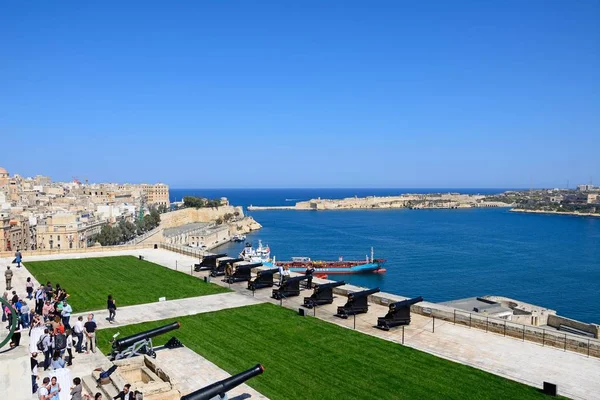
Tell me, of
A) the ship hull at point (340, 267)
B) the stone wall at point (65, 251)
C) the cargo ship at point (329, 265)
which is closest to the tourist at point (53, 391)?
the stone wall at point (65, 251)

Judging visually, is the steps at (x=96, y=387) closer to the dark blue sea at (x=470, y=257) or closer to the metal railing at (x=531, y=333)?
the metal railing at (x=531, y=333)

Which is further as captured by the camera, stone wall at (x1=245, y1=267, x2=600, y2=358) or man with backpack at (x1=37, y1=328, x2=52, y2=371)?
stone wall at (x1=245, y1=267, x2=600, y2=358)

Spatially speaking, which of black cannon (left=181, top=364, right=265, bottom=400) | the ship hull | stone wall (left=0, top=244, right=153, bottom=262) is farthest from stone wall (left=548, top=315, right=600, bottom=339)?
the ship hull

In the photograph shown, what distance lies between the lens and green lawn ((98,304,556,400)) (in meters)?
9.70

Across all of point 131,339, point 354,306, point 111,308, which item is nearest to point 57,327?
point 131,339

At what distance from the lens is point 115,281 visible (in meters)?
21.0

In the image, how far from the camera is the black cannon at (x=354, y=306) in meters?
15.0

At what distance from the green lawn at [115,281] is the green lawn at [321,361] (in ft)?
12.0

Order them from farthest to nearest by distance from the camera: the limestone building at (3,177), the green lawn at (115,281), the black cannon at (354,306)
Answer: the limestone building at (3,177), the green lawn at (115,281), the black cannon at (354,306)

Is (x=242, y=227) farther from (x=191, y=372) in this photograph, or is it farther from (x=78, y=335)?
(x=191, y=372)

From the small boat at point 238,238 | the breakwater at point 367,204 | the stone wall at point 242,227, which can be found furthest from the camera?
the breakwater at point 367,204

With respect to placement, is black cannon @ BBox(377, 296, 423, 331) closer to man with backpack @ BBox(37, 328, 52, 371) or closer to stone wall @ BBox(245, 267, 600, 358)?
stone wall @ BBox(245, 267, 600, 358)

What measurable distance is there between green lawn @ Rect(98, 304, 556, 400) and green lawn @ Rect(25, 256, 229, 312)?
12.0 ft

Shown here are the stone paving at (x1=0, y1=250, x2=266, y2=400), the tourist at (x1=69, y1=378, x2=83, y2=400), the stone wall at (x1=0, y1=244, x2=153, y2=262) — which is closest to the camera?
the stone paving at (x1=0, y1=250, x2=266, y2=400)
